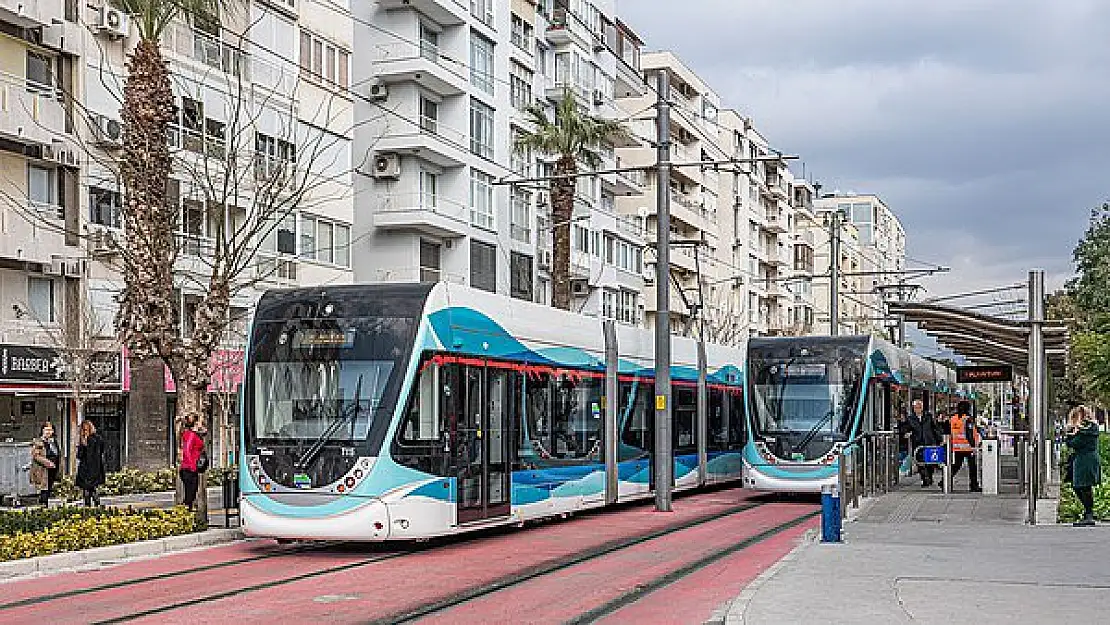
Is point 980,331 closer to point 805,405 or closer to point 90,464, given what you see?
point 805,405

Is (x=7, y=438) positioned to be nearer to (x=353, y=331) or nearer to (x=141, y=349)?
(x=141, y=349)

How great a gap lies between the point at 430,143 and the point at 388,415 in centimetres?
3612

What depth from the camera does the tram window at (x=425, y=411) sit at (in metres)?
18.9

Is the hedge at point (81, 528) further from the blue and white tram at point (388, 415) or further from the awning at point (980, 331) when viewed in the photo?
the awning at point (980, 331)

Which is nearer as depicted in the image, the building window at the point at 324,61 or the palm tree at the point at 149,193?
the palm tree at the point at 149,193

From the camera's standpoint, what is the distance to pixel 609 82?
254 feet

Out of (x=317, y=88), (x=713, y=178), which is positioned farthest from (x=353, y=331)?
(x=713, y=178)

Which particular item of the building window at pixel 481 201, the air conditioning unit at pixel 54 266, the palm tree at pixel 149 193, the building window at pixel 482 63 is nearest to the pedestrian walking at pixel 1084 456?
the palm tree at pixel 149 193

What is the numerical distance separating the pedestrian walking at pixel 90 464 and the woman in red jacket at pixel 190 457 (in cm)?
557

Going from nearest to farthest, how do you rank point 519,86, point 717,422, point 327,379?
1. point 327,379
2. point 717,422
3. point 519,86

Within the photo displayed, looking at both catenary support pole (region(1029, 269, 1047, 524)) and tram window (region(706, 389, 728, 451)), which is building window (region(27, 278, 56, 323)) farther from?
catenary support pole (region(1029, 269, 1047, 524))

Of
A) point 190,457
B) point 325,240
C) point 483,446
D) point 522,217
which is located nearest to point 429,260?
point 522,217

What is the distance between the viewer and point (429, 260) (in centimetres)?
5638

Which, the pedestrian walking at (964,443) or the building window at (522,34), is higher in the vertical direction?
the building window at (522,34)
